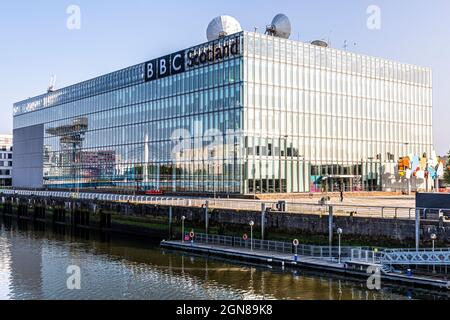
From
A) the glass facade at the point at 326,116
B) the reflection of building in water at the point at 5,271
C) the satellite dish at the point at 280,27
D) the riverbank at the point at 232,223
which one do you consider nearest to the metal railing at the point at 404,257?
the riverbank at the point at 232,223

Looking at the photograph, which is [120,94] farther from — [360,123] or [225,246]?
[225,246]

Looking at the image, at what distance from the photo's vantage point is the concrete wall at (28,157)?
485 feet

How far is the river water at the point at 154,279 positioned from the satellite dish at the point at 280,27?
166 ft

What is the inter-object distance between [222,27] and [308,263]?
58.9 m

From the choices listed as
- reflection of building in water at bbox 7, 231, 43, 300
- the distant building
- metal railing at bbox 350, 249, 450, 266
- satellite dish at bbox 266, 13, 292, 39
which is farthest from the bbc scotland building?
the distant building

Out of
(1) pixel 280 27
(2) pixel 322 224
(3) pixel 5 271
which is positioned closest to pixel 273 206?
(2) pixel 322 224

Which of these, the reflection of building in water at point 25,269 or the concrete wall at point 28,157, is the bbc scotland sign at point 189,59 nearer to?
the reflection of building in water at point 25,269

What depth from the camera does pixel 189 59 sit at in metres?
93.9

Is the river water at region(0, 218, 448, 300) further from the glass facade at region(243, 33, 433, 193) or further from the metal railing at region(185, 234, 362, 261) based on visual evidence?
the glass facade at region(243, 33, 433, 193)

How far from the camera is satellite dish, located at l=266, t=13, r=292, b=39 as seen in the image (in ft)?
308

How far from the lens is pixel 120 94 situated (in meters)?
115

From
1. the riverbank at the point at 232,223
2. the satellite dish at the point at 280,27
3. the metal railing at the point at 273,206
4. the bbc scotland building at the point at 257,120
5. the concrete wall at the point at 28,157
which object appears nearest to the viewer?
the riverbank at the point at 232,223

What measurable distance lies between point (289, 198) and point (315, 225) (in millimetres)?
33384
